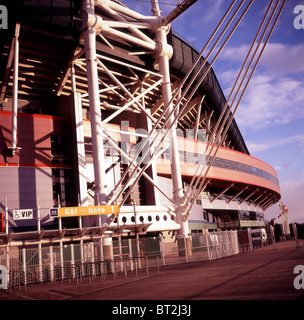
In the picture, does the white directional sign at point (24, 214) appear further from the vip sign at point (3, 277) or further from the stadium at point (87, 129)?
the vip sign at point (3, 277)

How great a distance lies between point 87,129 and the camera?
1200 inches

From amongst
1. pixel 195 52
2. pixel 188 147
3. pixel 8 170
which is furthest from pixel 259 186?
pixel 8 170

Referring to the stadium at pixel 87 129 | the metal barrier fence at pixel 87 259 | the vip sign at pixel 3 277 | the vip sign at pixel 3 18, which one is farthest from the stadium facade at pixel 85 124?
the vip sign at pixel 3 277

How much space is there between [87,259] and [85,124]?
12.5 meters

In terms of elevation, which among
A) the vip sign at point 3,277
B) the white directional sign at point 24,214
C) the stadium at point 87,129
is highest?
the stadium at point 87,129

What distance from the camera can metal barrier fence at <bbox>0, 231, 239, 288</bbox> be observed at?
1919 centimetres

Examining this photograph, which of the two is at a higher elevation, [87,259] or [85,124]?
[85,124]

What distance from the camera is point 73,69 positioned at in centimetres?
3008

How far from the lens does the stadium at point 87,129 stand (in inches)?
942

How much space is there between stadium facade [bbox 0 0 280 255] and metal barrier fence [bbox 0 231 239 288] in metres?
1.16

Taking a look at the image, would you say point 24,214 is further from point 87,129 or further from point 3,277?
point 87,129

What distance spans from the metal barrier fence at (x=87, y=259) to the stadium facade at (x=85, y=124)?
1.16 meters

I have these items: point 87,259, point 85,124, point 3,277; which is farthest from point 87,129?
point 3,277

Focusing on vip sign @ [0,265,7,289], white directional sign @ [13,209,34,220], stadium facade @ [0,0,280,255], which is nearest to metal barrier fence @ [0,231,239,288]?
vip sign @ [0,265,7,289]
